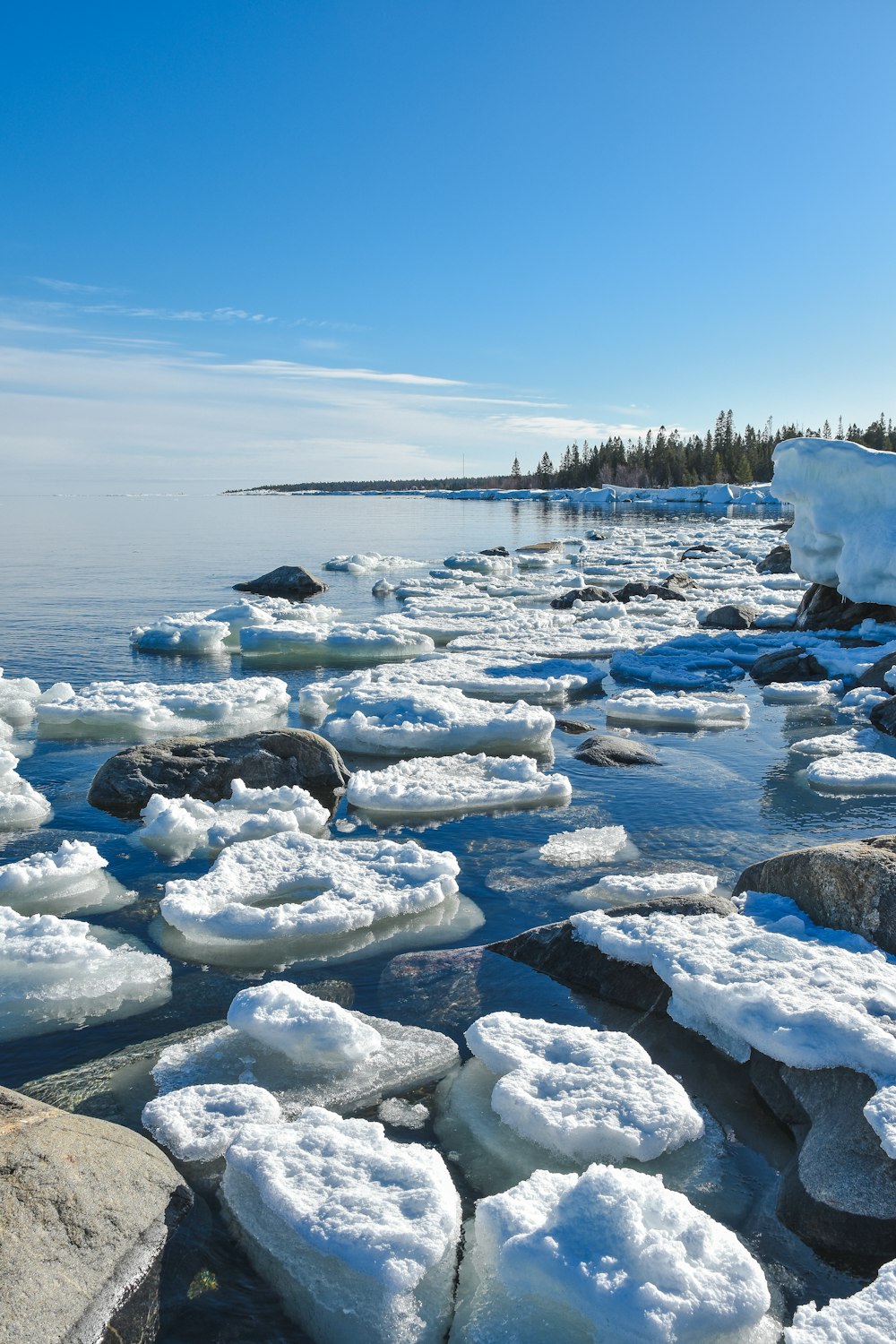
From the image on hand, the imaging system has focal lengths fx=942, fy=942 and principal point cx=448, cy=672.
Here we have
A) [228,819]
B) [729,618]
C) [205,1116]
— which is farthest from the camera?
[729,618]

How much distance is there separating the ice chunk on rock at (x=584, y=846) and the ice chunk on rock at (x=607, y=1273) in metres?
4.04

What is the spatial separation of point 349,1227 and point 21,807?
20.1 ft

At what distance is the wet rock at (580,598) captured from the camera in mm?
22812

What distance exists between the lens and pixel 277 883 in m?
6.52

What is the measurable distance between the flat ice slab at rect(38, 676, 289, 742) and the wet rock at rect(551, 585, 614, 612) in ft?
37.3

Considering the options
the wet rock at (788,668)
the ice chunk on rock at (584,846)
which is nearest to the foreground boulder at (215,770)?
the ice chunk on rock at (584,846)

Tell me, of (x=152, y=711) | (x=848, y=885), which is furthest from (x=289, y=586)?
(x=848, y=885)

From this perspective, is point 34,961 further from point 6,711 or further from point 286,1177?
point 6,711

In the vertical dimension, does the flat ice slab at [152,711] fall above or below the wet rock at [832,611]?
below

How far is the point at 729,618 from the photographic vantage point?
2006 cm

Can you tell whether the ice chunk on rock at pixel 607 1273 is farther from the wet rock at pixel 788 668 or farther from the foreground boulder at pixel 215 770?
the wet rock at pixel 788 668

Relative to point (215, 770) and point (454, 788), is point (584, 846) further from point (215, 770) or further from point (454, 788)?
point (215, 770)

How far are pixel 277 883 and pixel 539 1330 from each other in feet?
12.7

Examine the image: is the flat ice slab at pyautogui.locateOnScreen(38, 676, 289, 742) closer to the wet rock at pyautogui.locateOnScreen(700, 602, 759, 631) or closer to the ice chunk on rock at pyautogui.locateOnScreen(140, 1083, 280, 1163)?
the ice chunk on rock at pyautogui.locateOnScreen(140, 1083, 280, 1163)
